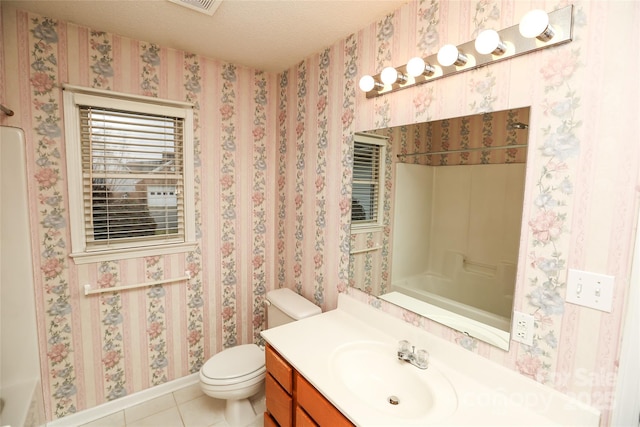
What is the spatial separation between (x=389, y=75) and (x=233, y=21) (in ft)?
2.97

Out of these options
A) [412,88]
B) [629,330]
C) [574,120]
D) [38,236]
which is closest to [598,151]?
[574,120]

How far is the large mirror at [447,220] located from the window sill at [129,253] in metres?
→ 1.19

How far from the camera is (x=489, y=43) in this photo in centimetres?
105

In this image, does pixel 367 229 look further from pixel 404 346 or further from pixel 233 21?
pixel 233 21

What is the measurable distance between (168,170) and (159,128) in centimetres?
28

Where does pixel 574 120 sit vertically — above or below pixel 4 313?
above

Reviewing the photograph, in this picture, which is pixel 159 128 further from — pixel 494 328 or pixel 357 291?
pixel 494 328

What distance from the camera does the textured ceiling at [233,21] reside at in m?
1.48

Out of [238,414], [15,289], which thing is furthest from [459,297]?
[15,289]

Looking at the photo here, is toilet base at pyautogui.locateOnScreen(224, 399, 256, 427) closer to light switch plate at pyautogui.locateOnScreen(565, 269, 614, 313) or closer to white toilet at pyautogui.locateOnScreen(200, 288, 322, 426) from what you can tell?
white toilet at pyautogui.locateOnScreen(200, 288, 322, 426)

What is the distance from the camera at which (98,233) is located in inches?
72.4

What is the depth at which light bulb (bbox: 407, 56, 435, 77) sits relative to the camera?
1268 mm

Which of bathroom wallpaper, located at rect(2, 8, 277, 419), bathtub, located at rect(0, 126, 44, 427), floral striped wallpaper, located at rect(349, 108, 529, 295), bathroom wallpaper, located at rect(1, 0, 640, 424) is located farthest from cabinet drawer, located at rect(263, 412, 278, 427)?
bathtub, located at rect(0, 126, 44, 427)

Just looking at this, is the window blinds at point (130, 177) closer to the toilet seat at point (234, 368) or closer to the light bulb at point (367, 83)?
the toilet seat at point (234, 368)
